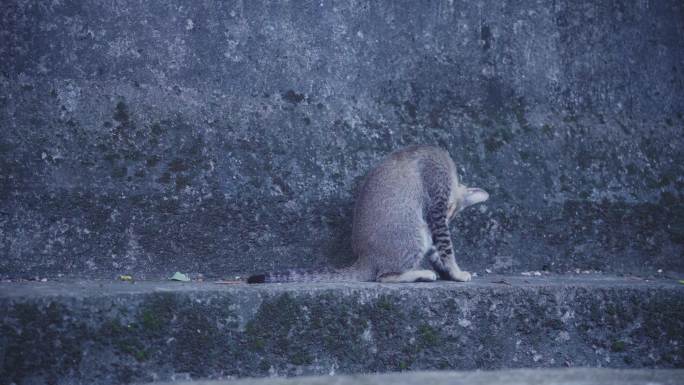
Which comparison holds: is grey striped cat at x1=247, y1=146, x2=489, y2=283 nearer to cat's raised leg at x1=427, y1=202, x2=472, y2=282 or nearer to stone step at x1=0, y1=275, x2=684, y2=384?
cat's raised leg at x1=427, y1=202, x2=472, y2=282

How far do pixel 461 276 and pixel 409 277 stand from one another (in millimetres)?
379

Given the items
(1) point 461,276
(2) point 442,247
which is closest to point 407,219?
(2) point 442,247

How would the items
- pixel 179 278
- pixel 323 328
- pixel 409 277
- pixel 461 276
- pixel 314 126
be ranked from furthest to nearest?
pixel 314 126, pixel 461 276, pixel 409 277, pixel 179 278, pixel 323 328

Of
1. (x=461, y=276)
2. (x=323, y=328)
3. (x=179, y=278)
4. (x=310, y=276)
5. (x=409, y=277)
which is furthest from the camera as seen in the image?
(x=461, y=276)

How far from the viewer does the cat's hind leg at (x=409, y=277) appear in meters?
4.57

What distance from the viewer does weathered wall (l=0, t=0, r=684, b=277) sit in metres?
4.45

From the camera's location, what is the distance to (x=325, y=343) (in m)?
3.69

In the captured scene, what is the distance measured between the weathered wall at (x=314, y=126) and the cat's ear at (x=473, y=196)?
1.09ft

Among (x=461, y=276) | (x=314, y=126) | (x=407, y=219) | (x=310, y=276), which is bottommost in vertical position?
(x=461, y=276)

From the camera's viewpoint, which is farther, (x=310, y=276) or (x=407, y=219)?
(x=407, y=219)

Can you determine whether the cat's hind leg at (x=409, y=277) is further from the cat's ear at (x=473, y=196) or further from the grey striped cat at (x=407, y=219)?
the cat's ear at (x=473, y=196)

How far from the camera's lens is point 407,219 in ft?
15.3

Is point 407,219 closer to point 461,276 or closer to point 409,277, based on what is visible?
point 409,277

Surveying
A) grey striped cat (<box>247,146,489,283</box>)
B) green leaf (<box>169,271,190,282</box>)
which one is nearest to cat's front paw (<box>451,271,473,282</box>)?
grey striped cat (<box>247,146,489,283</box>)
